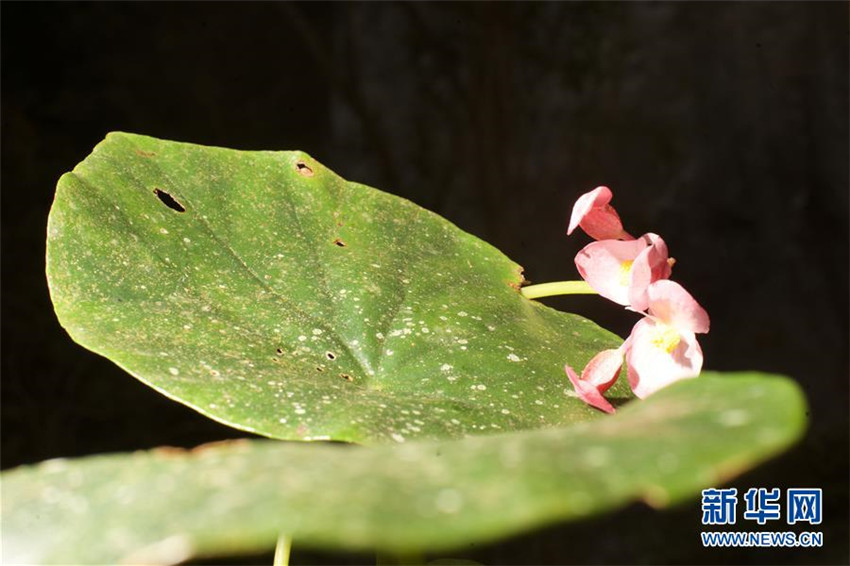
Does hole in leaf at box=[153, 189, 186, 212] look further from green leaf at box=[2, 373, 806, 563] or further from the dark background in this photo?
the dark background

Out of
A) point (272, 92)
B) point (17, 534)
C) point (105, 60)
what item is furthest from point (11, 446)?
point (17, 534)

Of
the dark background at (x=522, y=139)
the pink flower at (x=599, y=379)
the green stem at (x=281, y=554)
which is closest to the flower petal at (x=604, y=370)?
the pink flower at (x=599, y=379)

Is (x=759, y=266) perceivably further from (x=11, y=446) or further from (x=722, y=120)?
(x=11, y=446)

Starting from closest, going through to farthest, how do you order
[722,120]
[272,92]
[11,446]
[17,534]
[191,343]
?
[17,534] → [191,343] → [11,446] → [272,92] → [722,120]

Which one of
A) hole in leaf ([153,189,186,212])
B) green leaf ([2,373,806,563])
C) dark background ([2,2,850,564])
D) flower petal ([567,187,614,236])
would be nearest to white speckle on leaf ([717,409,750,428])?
green leaf ([2,373,806,563])

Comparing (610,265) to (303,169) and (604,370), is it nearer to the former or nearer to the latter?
(604,370)

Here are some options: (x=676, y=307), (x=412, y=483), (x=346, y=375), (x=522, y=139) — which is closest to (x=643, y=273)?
(x=676, y=307)
